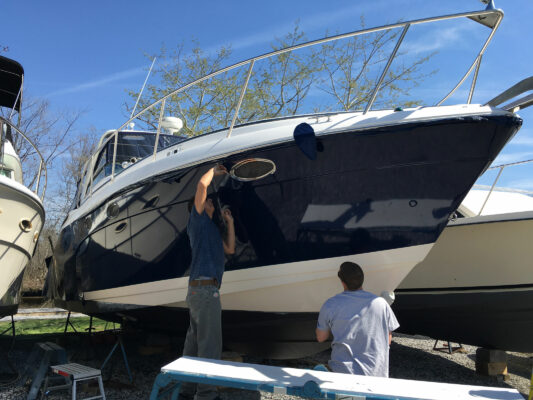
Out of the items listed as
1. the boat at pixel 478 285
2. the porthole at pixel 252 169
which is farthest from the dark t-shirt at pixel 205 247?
the boat at pixel 478 285

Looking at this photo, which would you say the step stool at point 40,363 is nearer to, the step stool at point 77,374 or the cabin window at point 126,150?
the step stool at point 77,374

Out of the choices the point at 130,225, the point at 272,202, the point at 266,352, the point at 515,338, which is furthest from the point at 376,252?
the point at 515,338

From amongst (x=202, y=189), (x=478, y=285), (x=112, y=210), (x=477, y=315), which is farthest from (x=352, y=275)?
(x=477, y=315)

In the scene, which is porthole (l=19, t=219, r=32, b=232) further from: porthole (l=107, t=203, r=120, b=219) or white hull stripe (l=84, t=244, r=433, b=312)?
white hull stripe (l=84, t=244, r=433, b=312)

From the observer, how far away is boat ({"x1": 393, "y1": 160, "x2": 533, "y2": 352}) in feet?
14.9

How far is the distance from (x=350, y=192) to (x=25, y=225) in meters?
3.49

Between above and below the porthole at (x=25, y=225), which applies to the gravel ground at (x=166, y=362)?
below

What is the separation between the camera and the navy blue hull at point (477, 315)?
15.0 feet

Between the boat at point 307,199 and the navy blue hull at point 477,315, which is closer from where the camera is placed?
the boat at point 307,199

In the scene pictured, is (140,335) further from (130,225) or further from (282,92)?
(282,92)

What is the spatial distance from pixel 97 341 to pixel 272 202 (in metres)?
4.20

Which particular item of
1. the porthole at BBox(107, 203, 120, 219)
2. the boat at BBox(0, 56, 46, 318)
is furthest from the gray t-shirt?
the boat at BBox(0, 56, 46, 318)

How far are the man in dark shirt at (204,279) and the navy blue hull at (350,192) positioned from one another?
0.26 meters

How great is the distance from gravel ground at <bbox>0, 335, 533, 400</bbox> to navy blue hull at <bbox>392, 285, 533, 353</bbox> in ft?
1.70
